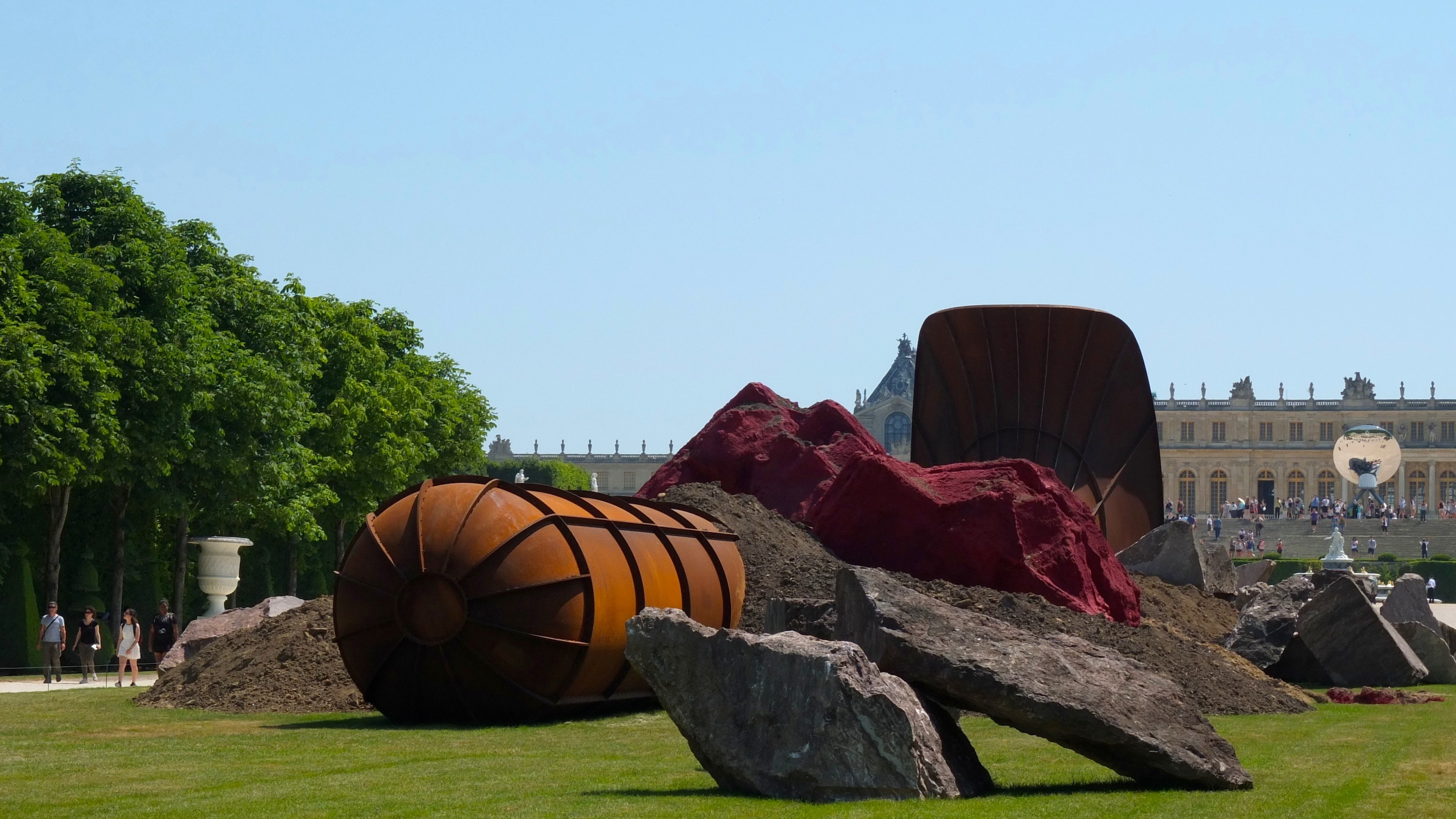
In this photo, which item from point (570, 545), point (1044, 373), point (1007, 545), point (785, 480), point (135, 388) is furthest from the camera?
point (135, 388)

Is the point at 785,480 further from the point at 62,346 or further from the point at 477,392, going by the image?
the point at 477,392

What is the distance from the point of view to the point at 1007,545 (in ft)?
56.1

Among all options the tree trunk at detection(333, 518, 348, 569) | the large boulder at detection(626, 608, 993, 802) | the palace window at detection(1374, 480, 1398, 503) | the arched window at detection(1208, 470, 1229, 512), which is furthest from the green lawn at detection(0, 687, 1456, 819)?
the arched window at detection(1208, 470, 1229, 512)

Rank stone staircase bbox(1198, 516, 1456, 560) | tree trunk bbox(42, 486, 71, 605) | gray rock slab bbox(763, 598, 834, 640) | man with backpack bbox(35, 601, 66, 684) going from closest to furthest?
gray rock slab bbox(763, 598, 834, 640) < man with backpack bbox(35, 601, 66, 684) < tree trunk bbox(42, 486, 71, 605) < stone staircase bbox(1198, 516, 1456, 560)

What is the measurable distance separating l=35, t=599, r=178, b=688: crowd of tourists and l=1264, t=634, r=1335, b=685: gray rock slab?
13210 millimetres

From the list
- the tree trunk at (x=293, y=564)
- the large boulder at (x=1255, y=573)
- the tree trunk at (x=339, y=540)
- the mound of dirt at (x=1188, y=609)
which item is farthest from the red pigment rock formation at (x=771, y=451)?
the tree trunk at (x=339, y=540)

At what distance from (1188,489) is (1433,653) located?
109 meters

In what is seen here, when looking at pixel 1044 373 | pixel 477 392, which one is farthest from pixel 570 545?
pixel 477 392

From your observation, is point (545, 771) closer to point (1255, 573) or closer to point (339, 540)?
point (1255, 573)

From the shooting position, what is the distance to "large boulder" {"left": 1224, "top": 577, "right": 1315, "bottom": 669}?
1778cm

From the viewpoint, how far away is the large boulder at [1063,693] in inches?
348

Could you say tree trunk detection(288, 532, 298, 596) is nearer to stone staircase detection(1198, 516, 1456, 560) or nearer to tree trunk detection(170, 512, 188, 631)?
tree trunk detection(170, 512, 188, 631)

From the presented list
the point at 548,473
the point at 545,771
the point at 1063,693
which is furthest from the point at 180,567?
the point at 548,473

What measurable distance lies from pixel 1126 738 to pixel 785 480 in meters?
11.7
